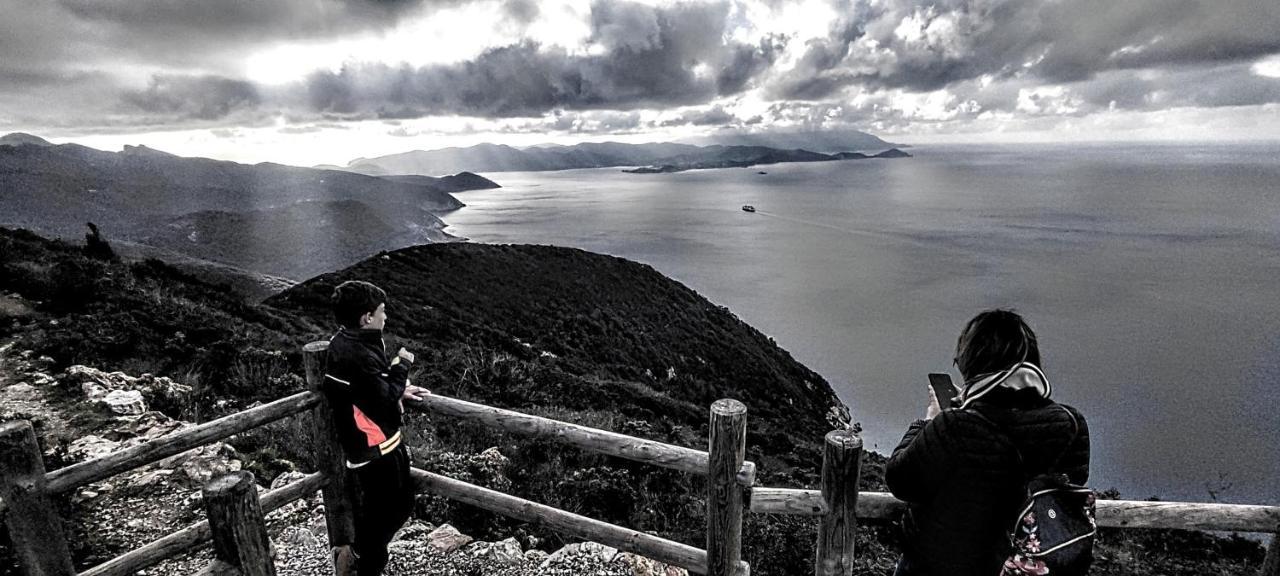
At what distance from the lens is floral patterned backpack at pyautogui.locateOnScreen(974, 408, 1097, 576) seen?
2.08m

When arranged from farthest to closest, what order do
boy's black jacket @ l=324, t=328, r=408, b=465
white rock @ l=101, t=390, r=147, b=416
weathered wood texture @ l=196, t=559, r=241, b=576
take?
white rock @ l=101, t=390, r=147, b=416 < boy's black jacket @ l=324, t=328, r=408, b=465 < weathered wood texture @ l=196, t=559, r=241, b=576

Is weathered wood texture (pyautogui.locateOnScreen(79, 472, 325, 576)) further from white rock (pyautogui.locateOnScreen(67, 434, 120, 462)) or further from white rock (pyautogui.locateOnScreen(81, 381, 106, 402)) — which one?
white rock (pyautogui.locateOnScreen(81, 381, 106, 402))

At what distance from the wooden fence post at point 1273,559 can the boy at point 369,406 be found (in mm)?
5001

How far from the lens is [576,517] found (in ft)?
12.4

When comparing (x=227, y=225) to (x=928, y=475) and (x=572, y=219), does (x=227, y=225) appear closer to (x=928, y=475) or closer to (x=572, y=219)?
(x=572, y=219)

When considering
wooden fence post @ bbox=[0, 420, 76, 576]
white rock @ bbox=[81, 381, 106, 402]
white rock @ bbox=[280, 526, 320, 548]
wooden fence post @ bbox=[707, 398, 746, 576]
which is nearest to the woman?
wooden fence post @ bbox=[707, 398, 746, 576]

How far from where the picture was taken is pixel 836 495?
309 centimetres

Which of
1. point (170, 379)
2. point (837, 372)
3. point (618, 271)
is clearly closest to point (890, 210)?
point (837, 372)

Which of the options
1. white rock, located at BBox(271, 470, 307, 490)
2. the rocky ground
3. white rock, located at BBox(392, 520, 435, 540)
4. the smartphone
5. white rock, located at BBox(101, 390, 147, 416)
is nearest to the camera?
the smartphone

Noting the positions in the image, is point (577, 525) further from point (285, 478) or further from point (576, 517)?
point (285, 478)

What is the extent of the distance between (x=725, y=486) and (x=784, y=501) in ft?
1.35

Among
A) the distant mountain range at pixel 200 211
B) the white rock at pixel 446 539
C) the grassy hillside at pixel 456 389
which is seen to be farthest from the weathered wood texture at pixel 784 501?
the distant mountain range at pixel 200 211

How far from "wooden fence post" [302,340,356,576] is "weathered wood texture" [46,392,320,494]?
5.6 inches

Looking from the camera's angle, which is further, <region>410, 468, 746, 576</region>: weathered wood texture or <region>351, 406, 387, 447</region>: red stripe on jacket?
<region>410, 468, 746, 576</region>: weathered wood texture
